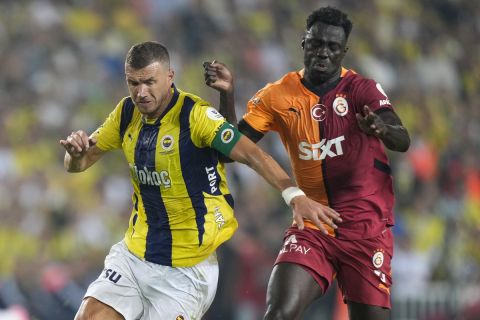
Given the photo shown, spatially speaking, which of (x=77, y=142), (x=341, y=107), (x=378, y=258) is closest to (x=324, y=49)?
(x=341, y=107)

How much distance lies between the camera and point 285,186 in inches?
213

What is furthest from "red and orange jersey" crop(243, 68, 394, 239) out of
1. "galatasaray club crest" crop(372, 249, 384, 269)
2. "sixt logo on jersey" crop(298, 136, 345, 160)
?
"galatasaray club crest" crop(372, 249, 384, 269)

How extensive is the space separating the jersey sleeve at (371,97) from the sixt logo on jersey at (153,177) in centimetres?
135

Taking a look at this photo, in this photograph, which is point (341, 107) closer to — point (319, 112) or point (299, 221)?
point (319, 112)

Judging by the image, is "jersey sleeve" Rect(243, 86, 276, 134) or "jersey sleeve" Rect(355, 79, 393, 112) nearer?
"jersey sleeve" Rect(355, 79, 393, 112)

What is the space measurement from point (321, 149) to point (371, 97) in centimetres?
47

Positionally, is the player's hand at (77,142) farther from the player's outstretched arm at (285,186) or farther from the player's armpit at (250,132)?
the player's armpit at (250,132)

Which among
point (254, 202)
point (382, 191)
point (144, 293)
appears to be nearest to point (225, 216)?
Result: point (144, 293)

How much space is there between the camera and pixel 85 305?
584 cm

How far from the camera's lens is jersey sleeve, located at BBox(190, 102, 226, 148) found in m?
5.78

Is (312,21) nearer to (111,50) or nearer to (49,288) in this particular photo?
(49,288)

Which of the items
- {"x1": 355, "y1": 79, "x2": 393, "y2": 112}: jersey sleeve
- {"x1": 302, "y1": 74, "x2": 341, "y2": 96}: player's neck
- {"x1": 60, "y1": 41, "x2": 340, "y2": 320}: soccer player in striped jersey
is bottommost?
{"x1": 60, "y1": 41, "x2": 340, "y2": 320}: soccer player in striped jersey

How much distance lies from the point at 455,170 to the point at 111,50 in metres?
5.00

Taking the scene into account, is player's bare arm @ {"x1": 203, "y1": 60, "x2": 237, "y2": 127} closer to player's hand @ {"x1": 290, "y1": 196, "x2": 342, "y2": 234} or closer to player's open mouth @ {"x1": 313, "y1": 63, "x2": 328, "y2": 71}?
player's open mouth @ {"x1": 313, "y1": 63, "x2": 328, "y2": 71}
